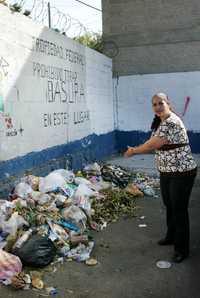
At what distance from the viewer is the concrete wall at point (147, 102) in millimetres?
11344

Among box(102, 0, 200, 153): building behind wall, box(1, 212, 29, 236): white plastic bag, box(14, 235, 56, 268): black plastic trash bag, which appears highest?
box(102, 0, 200, 153): building behind wall

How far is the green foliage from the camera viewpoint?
12.0 metres

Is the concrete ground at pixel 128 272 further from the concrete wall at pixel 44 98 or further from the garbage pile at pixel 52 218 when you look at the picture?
the concrete wall at pixel 44 98

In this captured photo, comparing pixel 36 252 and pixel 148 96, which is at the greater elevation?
pixel 148 96

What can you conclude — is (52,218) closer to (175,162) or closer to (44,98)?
(175,162)

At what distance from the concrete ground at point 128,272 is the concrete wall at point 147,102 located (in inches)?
246

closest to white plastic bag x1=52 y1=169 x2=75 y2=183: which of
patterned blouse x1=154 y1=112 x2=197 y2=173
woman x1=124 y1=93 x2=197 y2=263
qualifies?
woman x1=124 y1=93 x2=197 y2=263

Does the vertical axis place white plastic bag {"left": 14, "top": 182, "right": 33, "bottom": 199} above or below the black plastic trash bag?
above

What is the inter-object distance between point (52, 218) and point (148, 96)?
7.35 metres

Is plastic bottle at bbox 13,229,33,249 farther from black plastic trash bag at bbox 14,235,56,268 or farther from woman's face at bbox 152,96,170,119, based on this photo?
woman's face at bbox 152,96,170,119

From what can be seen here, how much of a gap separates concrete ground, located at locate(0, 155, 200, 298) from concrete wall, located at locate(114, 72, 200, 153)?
625cm

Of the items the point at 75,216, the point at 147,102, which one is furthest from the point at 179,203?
the point at 147,102

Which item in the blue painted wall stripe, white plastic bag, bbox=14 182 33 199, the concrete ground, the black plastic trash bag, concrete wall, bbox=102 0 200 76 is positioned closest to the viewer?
the concrete ground

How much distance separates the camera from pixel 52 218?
5055mm
